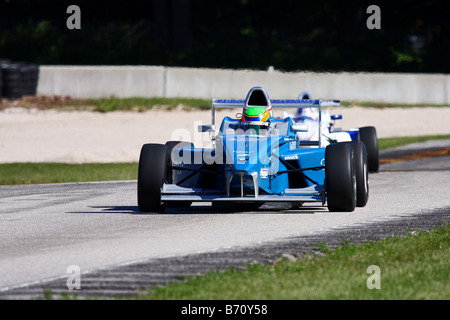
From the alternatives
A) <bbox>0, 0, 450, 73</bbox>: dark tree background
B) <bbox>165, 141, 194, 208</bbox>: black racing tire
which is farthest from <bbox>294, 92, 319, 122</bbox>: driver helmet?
<bbox>0, 0, 450, 73</bbox>: dark tree background

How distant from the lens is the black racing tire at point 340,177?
11.8 meters

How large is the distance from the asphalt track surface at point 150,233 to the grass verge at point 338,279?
34 cm

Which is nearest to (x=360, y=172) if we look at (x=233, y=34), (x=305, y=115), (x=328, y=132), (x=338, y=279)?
(x=338, y=279)

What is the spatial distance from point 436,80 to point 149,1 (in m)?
19.1

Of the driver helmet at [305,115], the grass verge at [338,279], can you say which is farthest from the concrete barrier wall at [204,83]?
the grass verge at [338,279]

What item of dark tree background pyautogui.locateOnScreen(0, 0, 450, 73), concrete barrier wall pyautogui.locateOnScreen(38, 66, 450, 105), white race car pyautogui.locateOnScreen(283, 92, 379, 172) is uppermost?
dark tree background pyautogui.locateOnScreen(0, 0, 450, 73)

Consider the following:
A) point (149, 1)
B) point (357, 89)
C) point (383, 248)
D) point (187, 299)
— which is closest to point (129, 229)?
point (383, 248)

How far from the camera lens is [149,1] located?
5056 centimetres

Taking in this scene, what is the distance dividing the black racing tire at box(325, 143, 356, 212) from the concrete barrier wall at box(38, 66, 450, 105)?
75.2ft

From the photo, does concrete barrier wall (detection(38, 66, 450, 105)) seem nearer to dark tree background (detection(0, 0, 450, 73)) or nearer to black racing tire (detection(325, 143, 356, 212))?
dark tree background (detection(0, 0, 450, 73))

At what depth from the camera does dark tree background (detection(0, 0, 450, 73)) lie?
41.3 metres

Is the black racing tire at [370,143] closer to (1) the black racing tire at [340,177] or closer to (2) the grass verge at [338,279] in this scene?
(1) the black racing tire at [340,177]

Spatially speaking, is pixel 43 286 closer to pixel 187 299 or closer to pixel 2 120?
pixel 187 299

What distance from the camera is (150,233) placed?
10.6 meters
